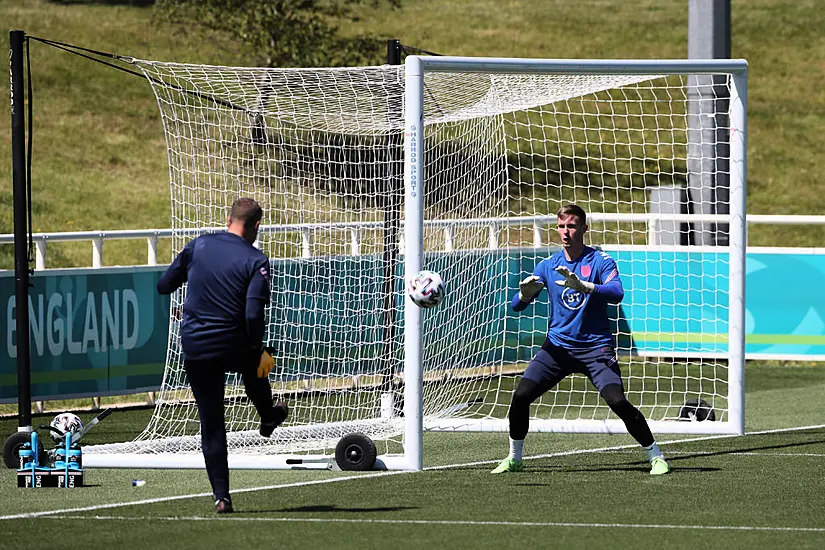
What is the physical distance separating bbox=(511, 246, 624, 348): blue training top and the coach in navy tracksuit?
2.65 m

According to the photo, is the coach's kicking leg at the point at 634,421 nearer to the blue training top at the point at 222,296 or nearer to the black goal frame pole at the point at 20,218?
the blue training top at the point at 222,296

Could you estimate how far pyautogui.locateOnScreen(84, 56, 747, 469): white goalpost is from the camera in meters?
12.2

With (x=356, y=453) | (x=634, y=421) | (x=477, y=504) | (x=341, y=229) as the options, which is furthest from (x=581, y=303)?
(x=341, y=229)

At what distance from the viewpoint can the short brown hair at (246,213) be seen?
927 centimetres

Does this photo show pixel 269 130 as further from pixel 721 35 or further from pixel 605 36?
pixel 605 36

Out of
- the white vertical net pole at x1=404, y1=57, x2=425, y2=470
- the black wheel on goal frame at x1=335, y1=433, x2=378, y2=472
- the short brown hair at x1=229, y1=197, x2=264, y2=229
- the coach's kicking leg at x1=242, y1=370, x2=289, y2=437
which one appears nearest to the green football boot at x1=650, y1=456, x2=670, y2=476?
the white vertical net pole at x1=404, y1=57, x2=425, y2=470

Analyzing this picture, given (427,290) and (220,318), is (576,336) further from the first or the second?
(220,318)

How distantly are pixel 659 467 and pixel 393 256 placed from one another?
11.9 feet

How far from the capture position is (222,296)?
30.2 ft

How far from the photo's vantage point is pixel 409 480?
1088 centimetres

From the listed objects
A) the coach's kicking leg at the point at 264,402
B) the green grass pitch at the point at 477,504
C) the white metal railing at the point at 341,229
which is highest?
the white metal railing at the point at 341,229

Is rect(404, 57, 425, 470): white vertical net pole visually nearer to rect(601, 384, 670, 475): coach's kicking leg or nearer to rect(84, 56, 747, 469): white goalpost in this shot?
rect(84, 56, 747, 469): white goalpost

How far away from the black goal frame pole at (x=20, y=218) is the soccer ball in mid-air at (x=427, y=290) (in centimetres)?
283

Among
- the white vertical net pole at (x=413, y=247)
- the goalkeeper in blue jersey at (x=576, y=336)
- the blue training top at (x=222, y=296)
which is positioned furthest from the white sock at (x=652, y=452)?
the blue training top at (x=222, y=296)
